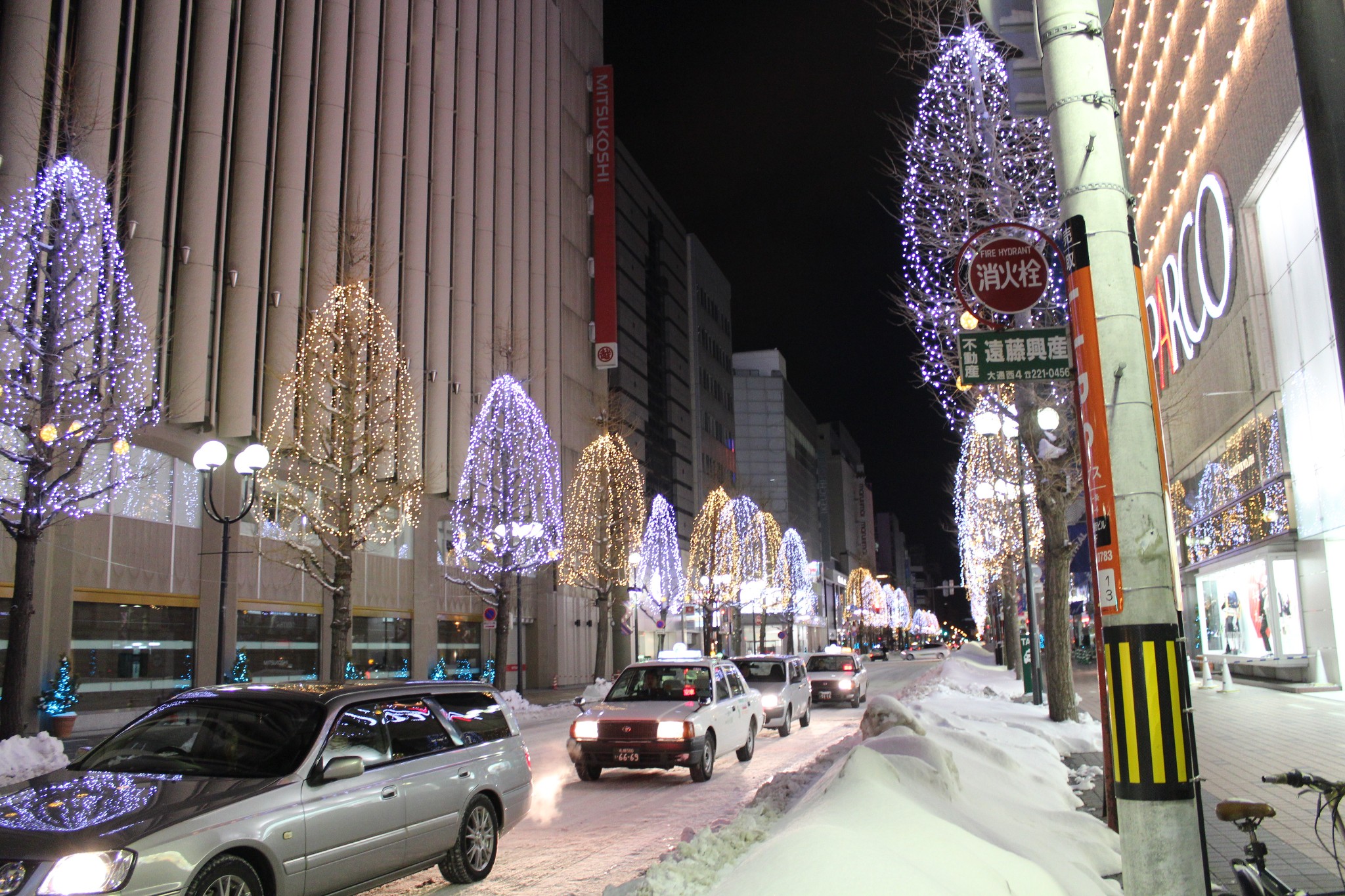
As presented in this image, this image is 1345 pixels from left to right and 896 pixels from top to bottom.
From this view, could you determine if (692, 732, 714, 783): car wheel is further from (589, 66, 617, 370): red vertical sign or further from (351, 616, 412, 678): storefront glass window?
(589, 66, 617, 370): red vertical sign

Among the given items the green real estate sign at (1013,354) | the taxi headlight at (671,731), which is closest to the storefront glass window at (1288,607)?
the taxi headlight at (671,731)

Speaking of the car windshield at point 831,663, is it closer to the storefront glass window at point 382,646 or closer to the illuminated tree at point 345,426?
the illuminated tree at point 345,426

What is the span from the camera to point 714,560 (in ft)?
179

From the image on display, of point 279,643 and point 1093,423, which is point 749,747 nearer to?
point 1093,423

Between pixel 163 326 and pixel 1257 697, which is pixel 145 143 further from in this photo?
pixel 1257 697

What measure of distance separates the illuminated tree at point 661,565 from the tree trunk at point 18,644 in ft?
130

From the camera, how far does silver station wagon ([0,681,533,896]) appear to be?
5.30 m

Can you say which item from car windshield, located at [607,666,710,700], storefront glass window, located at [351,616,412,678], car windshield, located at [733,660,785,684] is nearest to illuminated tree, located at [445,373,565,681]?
storefront glass window, located at [351,616,412,678]

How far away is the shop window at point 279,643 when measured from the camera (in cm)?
2928

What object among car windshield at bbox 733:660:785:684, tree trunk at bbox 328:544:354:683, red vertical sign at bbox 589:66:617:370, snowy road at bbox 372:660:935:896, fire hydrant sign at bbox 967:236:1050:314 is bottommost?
snowy road at bbox 372:660:935:896

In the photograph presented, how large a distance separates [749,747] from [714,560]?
124 ft

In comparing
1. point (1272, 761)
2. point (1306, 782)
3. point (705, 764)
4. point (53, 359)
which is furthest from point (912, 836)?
point (53, 359)

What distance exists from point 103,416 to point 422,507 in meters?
21.6

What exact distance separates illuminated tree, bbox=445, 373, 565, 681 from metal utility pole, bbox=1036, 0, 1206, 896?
28308mm
